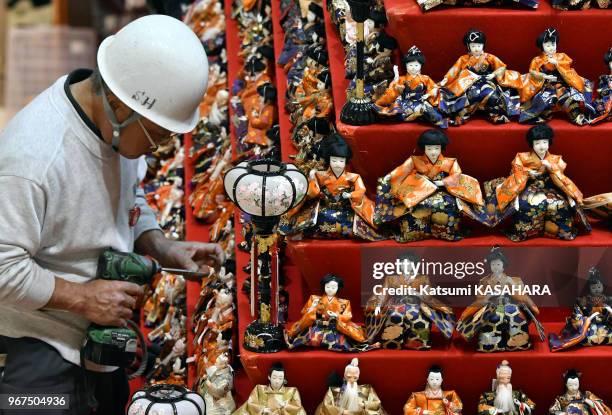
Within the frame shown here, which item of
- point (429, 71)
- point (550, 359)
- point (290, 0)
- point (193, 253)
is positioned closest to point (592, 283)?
point (550, 359)

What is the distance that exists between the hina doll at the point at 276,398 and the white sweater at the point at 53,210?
53 centimetres

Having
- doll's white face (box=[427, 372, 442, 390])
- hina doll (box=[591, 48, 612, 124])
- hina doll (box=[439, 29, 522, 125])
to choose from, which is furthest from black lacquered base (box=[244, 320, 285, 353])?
hina doll (box=[591, 48, 612, 124])

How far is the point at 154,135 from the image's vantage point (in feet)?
11.3

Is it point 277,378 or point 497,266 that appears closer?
point 277,378

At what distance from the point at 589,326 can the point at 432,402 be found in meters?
0.50

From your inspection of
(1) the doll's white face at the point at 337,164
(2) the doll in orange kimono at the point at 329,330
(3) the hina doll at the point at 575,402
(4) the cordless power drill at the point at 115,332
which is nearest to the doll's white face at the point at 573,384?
(3) the hina doll at the point at 575,402

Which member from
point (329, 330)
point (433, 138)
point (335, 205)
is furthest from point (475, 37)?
point (329, 330)

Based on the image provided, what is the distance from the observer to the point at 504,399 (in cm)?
377

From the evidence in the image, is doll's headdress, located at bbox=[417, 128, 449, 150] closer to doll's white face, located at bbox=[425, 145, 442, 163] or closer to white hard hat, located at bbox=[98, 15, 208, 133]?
doll's white face, located at bbox=[425, 145, 442, 163]

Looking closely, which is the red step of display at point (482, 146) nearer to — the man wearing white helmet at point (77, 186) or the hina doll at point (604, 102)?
the hina doll at point (604, 102)

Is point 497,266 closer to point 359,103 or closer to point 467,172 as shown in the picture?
point 467,172

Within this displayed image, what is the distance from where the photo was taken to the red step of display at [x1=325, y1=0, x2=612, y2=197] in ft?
13.3

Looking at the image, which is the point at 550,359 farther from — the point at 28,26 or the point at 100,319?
the point at 28,26

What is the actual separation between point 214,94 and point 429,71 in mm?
1608
